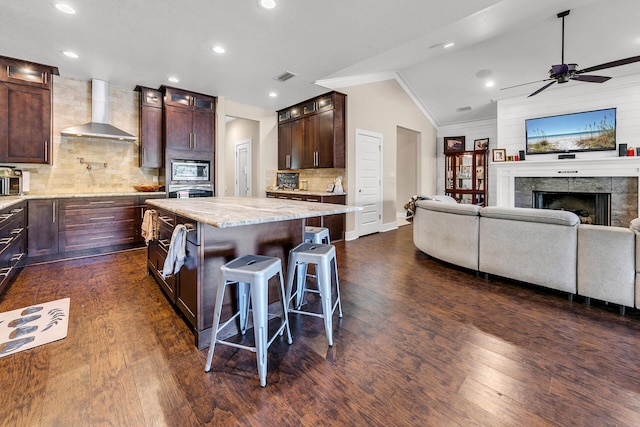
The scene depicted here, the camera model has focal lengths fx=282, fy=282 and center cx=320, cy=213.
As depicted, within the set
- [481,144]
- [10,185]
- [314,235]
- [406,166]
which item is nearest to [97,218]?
[10,185]

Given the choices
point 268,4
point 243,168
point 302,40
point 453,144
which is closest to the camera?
point 268,4

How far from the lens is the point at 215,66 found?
400 centimetres

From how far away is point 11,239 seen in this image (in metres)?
2.95

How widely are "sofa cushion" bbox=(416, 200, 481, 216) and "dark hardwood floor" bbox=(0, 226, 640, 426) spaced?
1.00 metres

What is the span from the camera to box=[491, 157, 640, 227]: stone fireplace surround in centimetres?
490

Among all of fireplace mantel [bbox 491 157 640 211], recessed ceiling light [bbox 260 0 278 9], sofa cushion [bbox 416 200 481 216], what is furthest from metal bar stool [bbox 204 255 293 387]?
fireplace mantel [bbox 491 157 640 211]

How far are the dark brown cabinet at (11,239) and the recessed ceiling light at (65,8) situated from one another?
1992 millimetres

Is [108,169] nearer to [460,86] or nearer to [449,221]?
[449,221]

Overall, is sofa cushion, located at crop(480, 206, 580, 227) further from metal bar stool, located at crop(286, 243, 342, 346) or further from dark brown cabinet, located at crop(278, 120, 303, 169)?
dark brown cabinet, located at crop(278, 120, 303, 169)

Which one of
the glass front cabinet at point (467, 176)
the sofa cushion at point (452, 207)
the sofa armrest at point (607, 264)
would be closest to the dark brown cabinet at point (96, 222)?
the sofa cushion at point (452, 207)

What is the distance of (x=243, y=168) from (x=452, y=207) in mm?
5511

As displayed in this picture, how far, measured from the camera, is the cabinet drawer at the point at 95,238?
13.0ft

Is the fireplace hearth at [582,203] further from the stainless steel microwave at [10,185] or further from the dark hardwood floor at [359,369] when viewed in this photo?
the stainless steel microwave at [10,185]

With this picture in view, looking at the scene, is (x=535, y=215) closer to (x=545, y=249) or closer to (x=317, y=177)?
(x=545, y=249)
